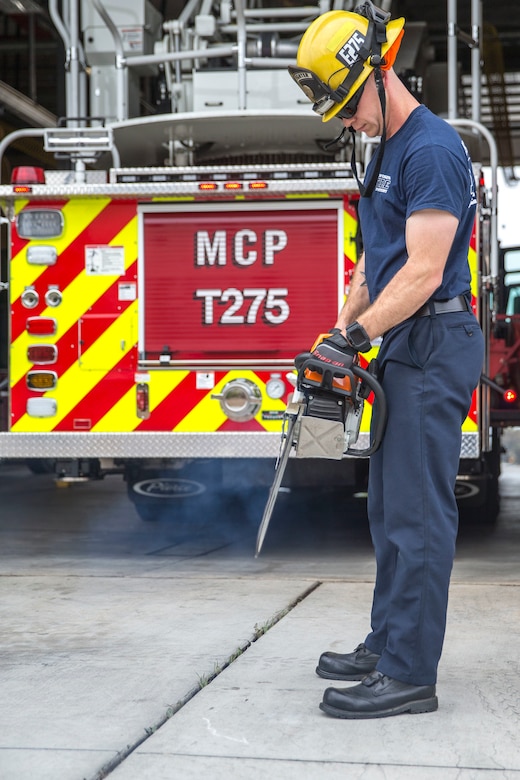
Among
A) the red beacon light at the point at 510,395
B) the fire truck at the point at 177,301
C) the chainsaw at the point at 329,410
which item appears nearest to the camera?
the chainsaw at the point at 329,410

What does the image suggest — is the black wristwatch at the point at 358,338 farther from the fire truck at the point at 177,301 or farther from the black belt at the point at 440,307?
the fire truck at the point at 177,301

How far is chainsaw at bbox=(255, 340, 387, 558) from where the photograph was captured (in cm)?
336

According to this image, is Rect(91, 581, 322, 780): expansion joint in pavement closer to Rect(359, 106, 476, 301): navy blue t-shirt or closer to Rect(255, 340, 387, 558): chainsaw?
Rect(255, 340, 387, 558): chainsaw

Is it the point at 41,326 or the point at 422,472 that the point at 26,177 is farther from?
the point at 422,472

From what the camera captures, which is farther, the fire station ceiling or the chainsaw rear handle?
the fire station ceiling

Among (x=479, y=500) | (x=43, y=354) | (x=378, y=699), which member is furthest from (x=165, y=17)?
(x=378, y=699)

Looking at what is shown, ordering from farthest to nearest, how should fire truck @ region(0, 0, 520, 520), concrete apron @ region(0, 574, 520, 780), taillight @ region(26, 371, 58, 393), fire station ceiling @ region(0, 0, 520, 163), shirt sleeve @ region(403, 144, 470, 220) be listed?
fire station ceiling @ region(0, 0, 520, 163) → taillight @ region(26, 371, 58, 393) → fire truck @ region(0, 0, 520, 520) → shirt sleeve @ region(403, 144, 470, 220) → concrete apron @ region(0, 574, 520, 780)

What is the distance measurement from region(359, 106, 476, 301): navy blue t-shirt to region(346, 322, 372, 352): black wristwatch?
0.77 feet

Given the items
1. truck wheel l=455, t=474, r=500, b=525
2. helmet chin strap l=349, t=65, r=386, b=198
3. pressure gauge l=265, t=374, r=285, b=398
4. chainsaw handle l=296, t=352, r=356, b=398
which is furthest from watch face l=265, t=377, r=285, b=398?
chainsaw handle l=296, t=352, r=356, b=398

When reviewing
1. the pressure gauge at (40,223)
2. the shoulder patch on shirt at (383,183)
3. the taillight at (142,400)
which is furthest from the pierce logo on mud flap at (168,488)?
the shoulder patch on shirt at (383,183)

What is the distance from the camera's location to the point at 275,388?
6.49 m

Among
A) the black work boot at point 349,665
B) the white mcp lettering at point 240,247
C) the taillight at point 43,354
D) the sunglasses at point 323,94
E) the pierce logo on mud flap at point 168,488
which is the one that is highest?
the sunglasses at point 323,94

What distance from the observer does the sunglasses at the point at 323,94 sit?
3410mm

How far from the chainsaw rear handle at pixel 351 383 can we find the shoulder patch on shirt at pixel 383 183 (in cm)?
51
